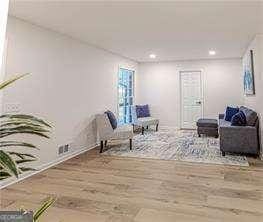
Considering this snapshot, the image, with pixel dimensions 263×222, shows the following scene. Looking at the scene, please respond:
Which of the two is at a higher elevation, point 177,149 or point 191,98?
point 191,98

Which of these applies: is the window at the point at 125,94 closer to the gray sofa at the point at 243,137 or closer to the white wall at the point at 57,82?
the white wall at the point at 57,82

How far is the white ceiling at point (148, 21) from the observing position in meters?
2.93

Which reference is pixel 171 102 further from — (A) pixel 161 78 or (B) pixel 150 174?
(B) pixel 150 174

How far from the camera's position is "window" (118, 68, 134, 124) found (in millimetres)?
6861

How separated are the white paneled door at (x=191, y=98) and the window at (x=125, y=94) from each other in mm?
1728

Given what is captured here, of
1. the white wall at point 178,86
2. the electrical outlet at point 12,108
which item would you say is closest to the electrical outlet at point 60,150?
the electrical outlet at point 12,108

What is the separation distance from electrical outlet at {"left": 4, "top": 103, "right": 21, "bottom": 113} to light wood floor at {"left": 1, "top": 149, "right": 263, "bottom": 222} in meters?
0.99

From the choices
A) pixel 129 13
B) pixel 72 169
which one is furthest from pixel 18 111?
pixel 129 13

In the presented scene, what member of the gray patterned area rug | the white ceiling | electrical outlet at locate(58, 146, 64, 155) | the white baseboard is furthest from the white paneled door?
electrical outlet at locate(58, 146, 64, 155)

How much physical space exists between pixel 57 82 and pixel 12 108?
3.50ft

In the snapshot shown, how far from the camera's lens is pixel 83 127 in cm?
487

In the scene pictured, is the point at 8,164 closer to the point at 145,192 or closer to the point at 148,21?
the point at 145,192

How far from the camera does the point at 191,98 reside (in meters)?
7.73

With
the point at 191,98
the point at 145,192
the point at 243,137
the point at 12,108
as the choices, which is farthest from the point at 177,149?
the point at 12,108
